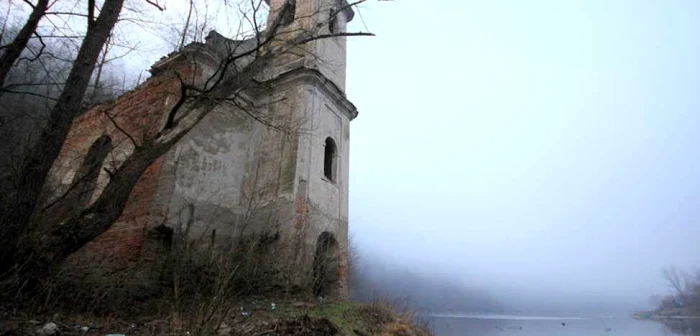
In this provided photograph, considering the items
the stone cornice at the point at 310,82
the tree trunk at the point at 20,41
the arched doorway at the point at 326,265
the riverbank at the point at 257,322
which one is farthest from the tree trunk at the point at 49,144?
the arched doorway at the point at 326,265

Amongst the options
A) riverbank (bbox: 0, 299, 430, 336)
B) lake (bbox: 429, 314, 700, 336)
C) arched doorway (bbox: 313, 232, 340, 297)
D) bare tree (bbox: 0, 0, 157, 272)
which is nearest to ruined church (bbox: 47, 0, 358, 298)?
arched doorway (bbox: 313, 232, 340, 297)

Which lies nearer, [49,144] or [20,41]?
[49,144]

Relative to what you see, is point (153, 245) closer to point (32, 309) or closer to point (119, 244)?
point (119, 244)

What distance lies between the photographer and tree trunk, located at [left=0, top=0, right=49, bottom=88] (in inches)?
238

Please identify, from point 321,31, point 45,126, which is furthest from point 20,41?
point 321,31

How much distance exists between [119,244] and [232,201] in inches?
123

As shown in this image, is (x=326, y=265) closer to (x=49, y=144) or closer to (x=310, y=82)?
(x=310, y=82)

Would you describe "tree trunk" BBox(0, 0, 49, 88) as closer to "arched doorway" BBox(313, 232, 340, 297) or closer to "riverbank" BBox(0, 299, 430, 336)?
"riverbank" BBox(0, 299, 430, 336)

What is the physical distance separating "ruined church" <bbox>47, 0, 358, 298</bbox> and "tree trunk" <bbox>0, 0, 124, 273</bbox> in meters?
2.87

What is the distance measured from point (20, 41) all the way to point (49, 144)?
1608 millimetres

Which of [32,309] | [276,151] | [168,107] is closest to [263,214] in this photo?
[276,151]

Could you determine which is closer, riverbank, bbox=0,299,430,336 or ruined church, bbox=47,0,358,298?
riverbank, bbox=0,299,430,336

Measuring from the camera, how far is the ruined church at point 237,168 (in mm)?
9938

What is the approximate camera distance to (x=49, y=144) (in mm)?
5895
